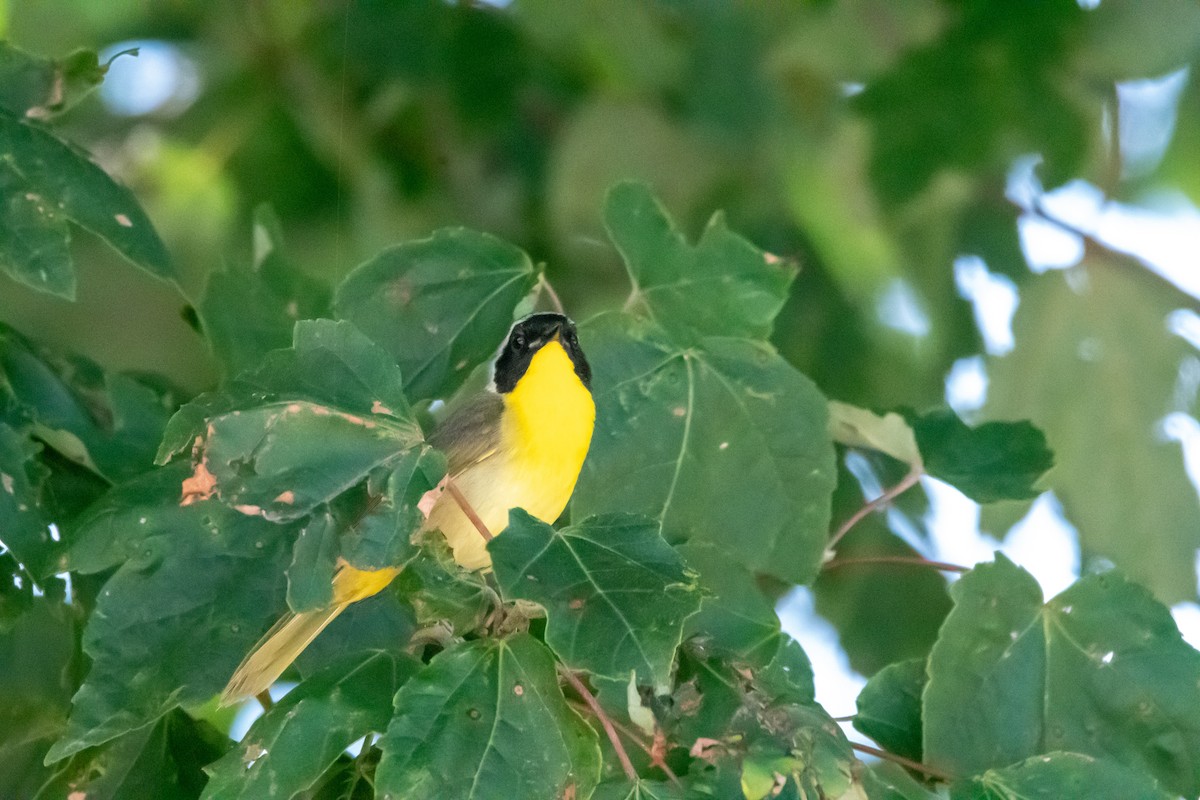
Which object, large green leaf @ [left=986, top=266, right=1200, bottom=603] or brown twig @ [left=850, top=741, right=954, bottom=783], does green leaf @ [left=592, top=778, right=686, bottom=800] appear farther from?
large green leaf @ [left=986, top=266, right=1200, bottom=603]

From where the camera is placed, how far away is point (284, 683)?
171 centimetres

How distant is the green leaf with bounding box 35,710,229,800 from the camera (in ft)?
4.09

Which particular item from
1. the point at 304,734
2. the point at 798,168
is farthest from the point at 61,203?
the point at 798,168

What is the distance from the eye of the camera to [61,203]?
129 centimetres

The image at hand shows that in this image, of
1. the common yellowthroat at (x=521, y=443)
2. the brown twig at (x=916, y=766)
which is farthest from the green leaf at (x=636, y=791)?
the common yellowthroat at (x=521, y=443)

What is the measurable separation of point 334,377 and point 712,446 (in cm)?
49

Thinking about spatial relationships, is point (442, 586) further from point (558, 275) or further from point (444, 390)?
point (558, 275)

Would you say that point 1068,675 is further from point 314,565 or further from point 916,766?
point 314,565

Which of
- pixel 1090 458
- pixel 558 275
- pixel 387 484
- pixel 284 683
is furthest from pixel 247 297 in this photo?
pixel 1090 458

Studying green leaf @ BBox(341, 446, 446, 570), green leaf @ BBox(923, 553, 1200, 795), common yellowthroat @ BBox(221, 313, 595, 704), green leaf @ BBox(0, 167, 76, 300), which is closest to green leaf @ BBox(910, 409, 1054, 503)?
green leaf @ BBox(923, 553, 1200, 795)

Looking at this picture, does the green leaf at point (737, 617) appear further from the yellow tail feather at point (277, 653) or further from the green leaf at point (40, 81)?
the green leaf at point (40, 81)

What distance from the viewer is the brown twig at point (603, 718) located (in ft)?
3.44

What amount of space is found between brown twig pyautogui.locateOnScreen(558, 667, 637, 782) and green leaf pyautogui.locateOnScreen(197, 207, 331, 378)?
616 millimetres

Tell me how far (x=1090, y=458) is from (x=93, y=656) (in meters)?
1.79
